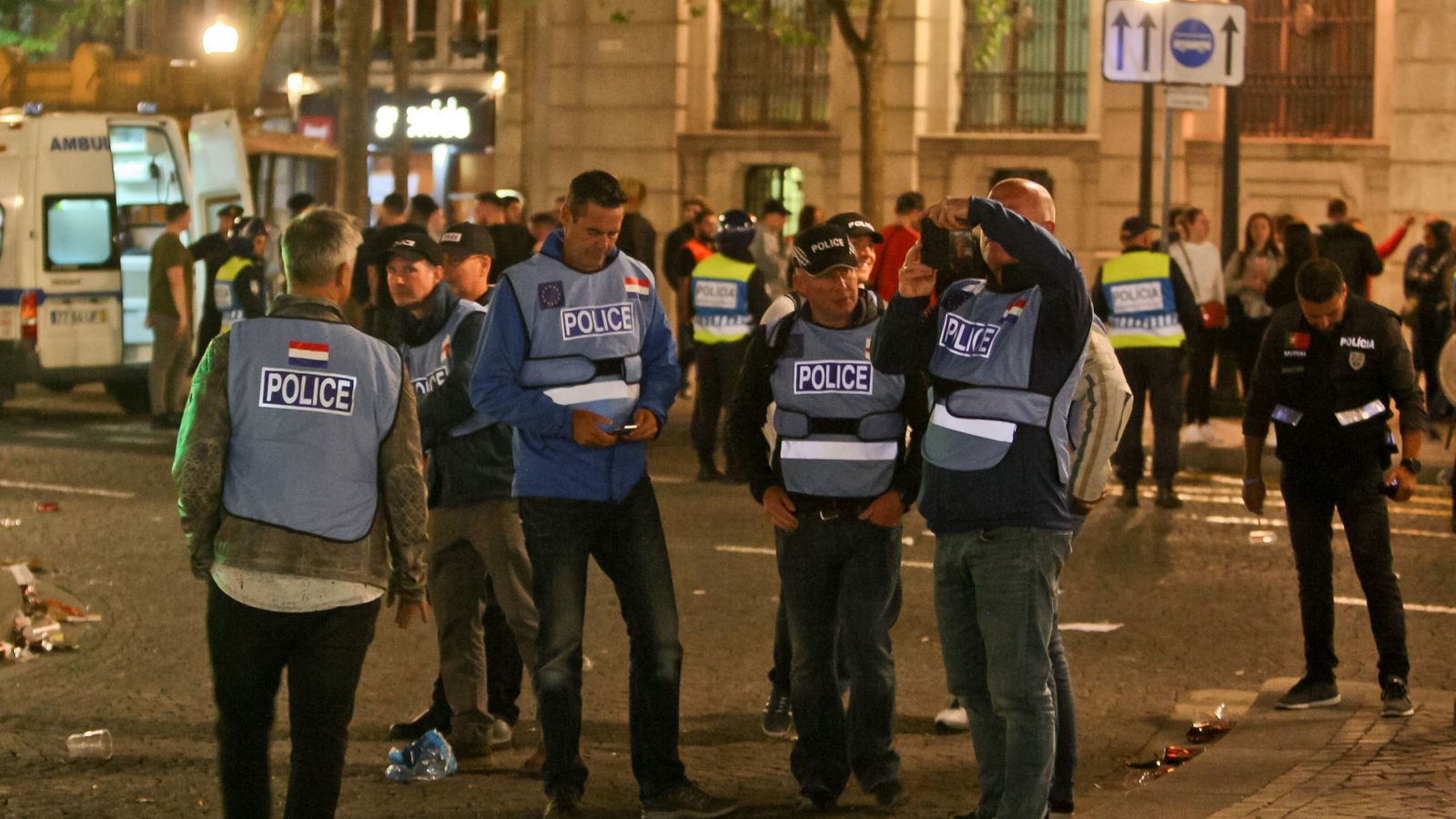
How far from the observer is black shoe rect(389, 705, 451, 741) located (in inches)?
293

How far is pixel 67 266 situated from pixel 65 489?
15.7ft

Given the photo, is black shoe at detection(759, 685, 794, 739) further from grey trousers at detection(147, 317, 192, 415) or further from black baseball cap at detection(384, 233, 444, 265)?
grey trousers at detection(147, 317, 192, 415)

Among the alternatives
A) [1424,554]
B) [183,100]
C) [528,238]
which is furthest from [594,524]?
[183,100]

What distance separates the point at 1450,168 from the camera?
23.0 meters

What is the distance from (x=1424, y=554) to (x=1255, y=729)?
450 cm

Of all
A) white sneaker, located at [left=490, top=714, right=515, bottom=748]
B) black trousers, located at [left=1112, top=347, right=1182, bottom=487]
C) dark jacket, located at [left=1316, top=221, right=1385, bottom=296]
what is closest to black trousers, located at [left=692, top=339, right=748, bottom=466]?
black trousers, located at [left=1112, top=347, right=1182, bottom=487]

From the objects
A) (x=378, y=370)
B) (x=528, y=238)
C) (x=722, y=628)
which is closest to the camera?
(x=378, y=370)

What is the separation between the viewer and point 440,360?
7.11 metres

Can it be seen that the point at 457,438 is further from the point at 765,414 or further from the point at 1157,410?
the point at 1157,410

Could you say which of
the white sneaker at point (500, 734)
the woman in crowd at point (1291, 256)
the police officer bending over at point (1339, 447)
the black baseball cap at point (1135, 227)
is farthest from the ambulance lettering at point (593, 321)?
the woman in crowd at point (1291, 256)

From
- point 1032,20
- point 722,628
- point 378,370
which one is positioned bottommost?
point 722,628

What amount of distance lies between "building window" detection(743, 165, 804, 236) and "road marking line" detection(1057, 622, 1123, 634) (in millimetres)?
17505

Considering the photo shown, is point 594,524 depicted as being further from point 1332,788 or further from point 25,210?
point 25,210

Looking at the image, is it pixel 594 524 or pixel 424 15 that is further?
pixel 424 15
